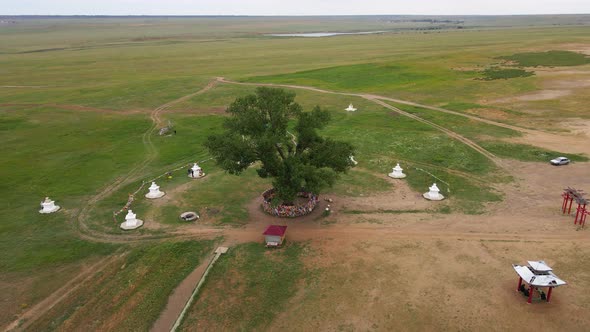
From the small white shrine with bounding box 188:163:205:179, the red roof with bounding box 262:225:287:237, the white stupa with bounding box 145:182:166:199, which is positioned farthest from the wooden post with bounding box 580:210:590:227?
the white stupa with bounding box 145:182:166:199

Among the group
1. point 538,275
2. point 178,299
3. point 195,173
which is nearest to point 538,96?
point 538,275

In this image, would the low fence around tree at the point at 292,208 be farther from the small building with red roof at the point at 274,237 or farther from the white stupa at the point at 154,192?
the white stupa at the point at 154,192

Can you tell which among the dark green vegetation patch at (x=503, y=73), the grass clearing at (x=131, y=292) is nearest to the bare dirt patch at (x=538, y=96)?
the dark green vegetation patch at (x=503, y=73)

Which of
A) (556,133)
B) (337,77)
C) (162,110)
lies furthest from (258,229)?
(337,77)

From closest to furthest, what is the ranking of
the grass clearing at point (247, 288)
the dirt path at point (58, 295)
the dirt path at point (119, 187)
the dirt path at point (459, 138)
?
the grass clearing at point (247, 288)
the dirt path at point (58, 295)
the dirt path at point (119, 187)
the dirt path at point (459, 138)

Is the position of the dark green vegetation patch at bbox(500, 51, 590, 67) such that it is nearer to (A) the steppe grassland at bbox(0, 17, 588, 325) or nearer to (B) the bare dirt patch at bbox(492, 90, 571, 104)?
(A) the steppe grassland at bbox(0, 17, 588, 325)

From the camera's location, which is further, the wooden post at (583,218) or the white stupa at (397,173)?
the white stupa at (397,173)
